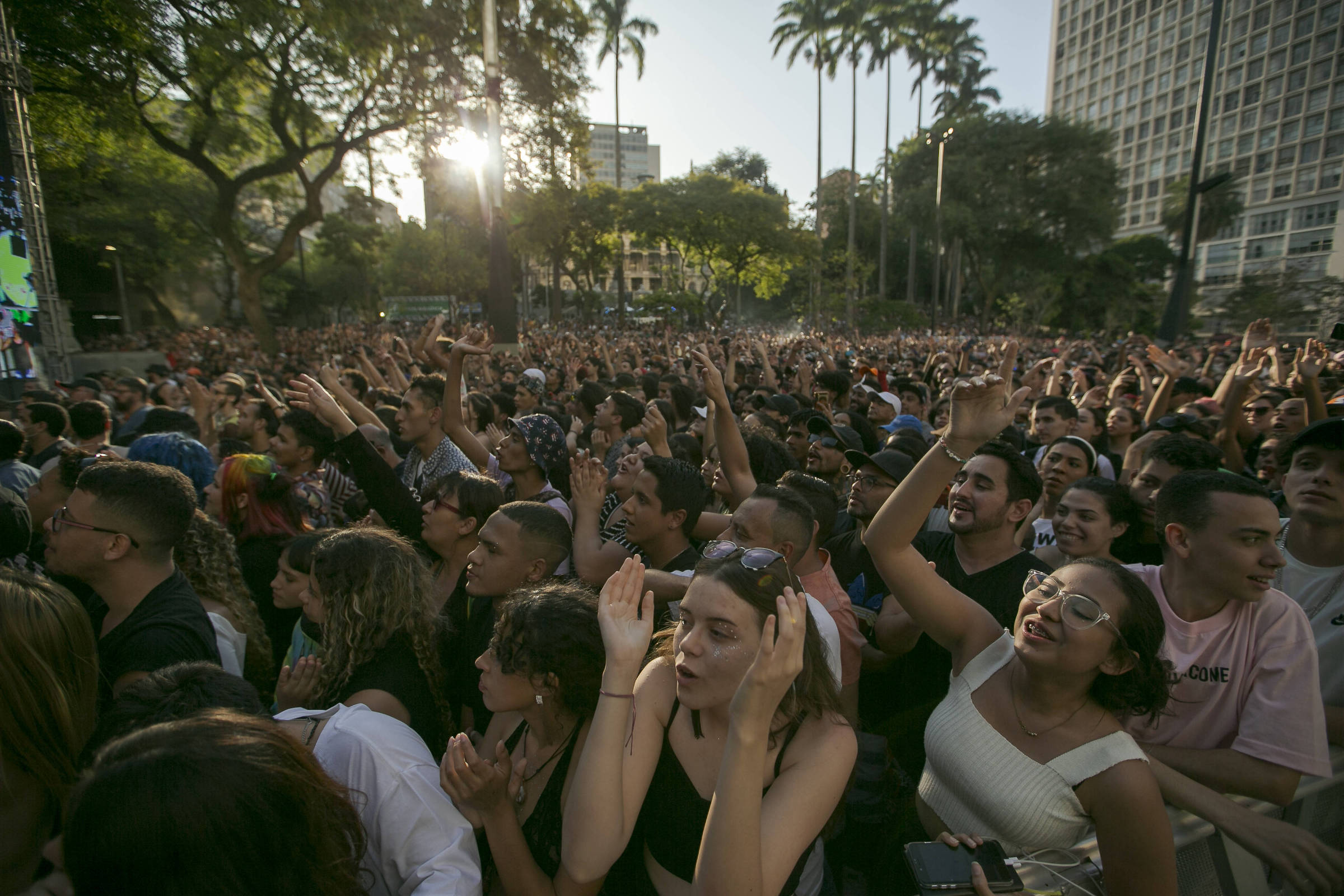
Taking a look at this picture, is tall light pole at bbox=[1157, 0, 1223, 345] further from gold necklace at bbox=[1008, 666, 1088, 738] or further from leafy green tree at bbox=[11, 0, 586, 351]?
leafy green tree at bbox=[11, 0, 586, 351]

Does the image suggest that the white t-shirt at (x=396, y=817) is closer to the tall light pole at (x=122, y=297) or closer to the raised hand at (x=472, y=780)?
the raised hand at (x=472, y=780)

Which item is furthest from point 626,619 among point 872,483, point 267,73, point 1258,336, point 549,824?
point 267,73

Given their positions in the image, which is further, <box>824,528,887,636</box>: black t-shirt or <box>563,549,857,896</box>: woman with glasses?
<box>824,528,887,636</box>: black t-shirt

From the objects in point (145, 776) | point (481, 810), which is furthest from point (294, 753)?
point (481, 810)

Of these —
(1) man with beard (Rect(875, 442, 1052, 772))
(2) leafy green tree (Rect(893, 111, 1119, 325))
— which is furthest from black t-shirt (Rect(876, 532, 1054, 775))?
(2) leafy green tree (Rect(893, 111, 1119, 325))

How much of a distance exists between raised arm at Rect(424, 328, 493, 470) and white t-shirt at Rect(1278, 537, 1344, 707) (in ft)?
14.4

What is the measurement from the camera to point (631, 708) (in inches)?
68.8

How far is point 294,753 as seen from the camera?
1299 mm

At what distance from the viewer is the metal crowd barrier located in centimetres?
178

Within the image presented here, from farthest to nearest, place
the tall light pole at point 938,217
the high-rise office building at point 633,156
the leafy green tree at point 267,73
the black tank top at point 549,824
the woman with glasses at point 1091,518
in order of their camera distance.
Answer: the high-rise office building at point 633,156
the tall light pole at point 938,217
the leafy green tree at point 267,73
the woman with glasses at point 1091,518
the black tank top at point 549,824

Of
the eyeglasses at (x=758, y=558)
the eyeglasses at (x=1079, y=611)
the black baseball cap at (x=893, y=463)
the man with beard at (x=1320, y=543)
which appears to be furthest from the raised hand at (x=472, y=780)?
the man with beard at (x=1320, y=543)

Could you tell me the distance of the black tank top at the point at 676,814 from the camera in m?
1.78

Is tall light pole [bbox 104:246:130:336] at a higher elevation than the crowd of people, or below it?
higher

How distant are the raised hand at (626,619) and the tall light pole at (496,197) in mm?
13272
